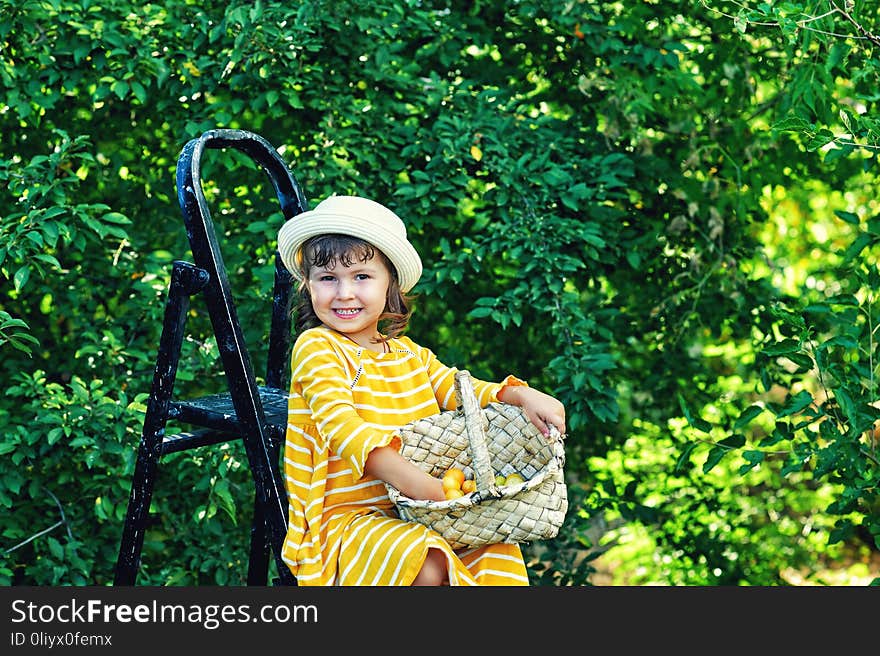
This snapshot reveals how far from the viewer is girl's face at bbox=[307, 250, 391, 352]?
2.09 meters

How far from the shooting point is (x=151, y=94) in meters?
3.13

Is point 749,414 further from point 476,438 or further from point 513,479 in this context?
point 476,438

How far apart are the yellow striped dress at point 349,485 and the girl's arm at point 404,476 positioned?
0.02 m

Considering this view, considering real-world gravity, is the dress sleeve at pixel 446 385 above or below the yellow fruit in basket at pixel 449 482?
above

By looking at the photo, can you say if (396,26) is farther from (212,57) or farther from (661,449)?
(661,449)

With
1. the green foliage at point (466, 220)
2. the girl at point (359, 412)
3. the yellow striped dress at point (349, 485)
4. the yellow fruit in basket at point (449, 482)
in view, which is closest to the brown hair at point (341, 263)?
the girl at point (359, 412)

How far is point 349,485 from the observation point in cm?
205

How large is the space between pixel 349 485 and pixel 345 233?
0.49 meters

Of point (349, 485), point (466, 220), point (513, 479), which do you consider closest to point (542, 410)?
point (513, 479)

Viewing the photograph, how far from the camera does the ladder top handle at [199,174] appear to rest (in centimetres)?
208

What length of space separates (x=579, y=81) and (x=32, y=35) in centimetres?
156

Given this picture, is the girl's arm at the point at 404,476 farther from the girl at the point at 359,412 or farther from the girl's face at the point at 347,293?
the girl's face at the point at 347,293

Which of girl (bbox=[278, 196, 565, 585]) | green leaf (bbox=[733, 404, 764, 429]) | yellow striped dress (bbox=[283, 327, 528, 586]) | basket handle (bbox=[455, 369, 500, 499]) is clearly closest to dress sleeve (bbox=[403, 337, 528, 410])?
girl (bbox=[278, 196, 565, 585])

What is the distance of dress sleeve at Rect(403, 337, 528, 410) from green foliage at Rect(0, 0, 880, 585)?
22.1 inches
